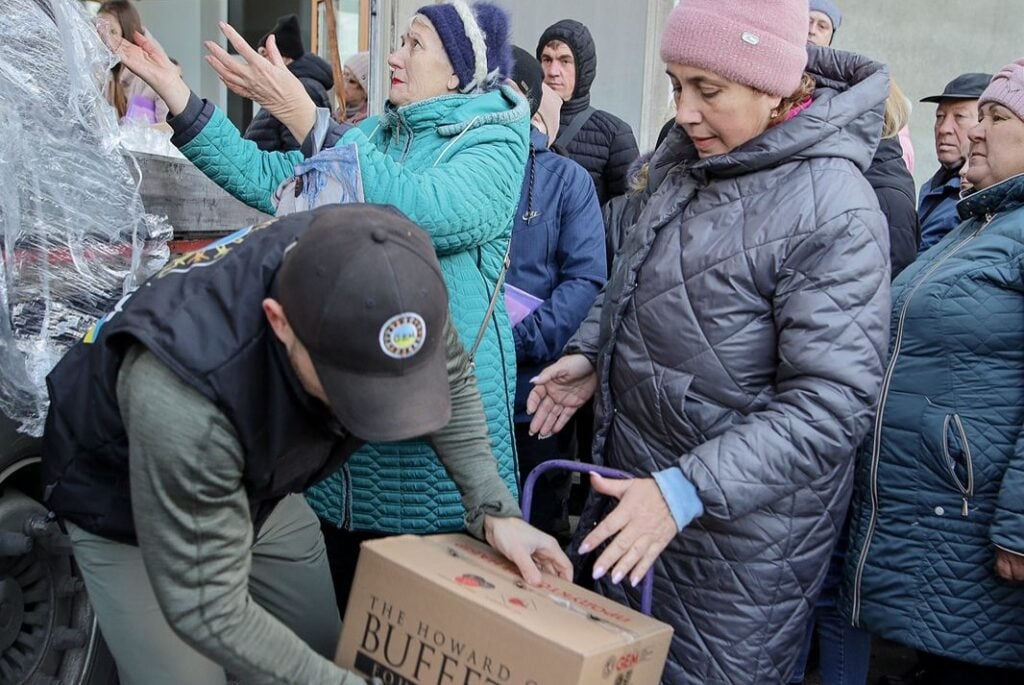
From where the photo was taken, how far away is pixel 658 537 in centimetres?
167

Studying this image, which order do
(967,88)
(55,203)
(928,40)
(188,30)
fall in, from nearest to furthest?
(55,203)
(967,88)
(188,30)
(928,40)

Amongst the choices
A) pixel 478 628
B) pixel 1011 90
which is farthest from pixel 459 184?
pixel 1011 90

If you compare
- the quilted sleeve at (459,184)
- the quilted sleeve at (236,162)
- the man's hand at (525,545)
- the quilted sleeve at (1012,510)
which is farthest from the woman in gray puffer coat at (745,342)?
the quilted sleeve at (236,162)

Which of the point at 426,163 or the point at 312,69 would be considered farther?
the point at 312,69

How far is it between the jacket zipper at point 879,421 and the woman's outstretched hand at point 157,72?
1.86 meters

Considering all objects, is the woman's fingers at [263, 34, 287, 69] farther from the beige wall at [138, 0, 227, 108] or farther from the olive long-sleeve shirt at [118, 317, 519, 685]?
the beige wall at [138, 0, 227, 108]

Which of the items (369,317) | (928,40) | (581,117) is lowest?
(369,317)

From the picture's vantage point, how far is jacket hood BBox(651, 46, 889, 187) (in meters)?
1.85

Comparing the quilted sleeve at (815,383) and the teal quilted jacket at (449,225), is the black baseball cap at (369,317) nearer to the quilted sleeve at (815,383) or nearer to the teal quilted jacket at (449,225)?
the quilted sleeve at (815,383)

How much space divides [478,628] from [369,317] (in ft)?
1.96

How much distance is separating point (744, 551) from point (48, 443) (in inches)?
52.9

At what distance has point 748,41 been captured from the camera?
1.81 meters

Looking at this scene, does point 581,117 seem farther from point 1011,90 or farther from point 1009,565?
point 1009,565

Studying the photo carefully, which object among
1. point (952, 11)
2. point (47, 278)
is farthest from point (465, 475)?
point (952, 11)
